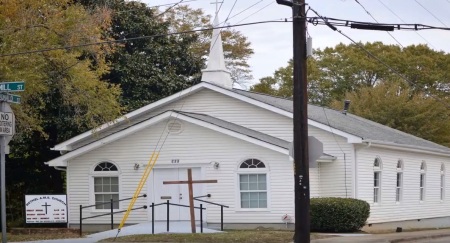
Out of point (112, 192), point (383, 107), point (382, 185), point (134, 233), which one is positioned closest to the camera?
point (134, 233)

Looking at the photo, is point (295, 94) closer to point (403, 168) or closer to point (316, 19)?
point (316, 19)

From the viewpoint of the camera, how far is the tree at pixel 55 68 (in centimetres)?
2636

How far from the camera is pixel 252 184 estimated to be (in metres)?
30.2

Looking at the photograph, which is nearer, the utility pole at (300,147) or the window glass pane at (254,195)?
the utility pole at (300,147)

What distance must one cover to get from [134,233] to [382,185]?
37.3 ft

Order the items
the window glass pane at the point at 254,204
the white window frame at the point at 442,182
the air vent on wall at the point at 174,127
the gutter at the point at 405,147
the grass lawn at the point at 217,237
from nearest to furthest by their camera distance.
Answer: the grass lawn at the point at 217,237, the window glass pane at the point at 254,204, the air vent on wall at the point at 174,127, the gutter at the point at 405,147, the white window frame at the point at 442,182

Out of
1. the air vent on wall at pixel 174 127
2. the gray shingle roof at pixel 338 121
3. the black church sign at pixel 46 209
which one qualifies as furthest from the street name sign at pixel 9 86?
the gray shingle roof at pixel 338 121

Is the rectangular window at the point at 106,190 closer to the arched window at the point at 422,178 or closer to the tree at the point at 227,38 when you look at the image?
the arched window at the point at 422,178

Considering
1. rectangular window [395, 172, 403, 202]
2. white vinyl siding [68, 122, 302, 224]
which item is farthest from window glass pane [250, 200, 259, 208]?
rectangular window [395, 172, 403, 202]

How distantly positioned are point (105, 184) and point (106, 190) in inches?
9.2

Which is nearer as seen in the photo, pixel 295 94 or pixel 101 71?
pixel 295 94

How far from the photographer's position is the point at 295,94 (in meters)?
19.9

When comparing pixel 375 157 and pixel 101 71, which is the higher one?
pixel 101 71

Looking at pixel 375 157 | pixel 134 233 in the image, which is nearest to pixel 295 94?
pixel 134 233
